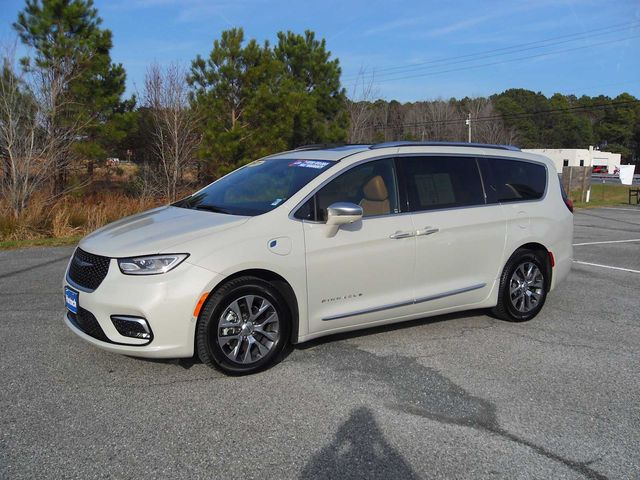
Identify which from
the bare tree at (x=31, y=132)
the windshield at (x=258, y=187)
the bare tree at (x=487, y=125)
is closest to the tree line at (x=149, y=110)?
the bare tree at (x=31, y=132)

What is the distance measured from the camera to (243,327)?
4324mm

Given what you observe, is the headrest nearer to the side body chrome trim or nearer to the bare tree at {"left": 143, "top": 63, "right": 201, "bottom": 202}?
the side body chrome trim

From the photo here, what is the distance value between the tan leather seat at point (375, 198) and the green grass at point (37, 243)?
26.6 ft

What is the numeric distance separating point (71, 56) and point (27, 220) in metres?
7.38

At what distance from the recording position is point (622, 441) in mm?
3477

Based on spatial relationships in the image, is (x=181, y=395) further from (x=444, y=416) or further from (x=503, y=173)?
(x=503, y=173)

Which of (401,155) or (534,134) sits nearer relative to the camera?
(401,155)

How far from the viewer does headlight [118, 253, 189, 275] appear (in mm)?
4062

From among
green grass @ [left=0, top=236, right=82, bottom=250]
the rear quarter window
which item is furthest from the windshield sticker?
green grass @ [left=0, top=236, right=82, bottom=250]

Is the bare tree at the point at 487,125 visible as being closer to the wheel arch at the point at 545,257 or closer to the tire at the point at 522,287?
the wheel arch at the point at 545,257

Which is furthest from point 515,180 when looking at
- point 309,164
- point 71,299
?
point 71,299

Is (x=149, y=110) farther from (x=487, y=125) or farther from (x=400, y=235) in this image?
(x=487, y=125)

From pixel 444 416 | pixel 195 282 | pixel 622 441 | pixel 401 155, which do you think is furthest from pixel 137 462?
pixel 401 155

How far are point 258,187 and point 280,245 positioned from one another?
0.97 meters
